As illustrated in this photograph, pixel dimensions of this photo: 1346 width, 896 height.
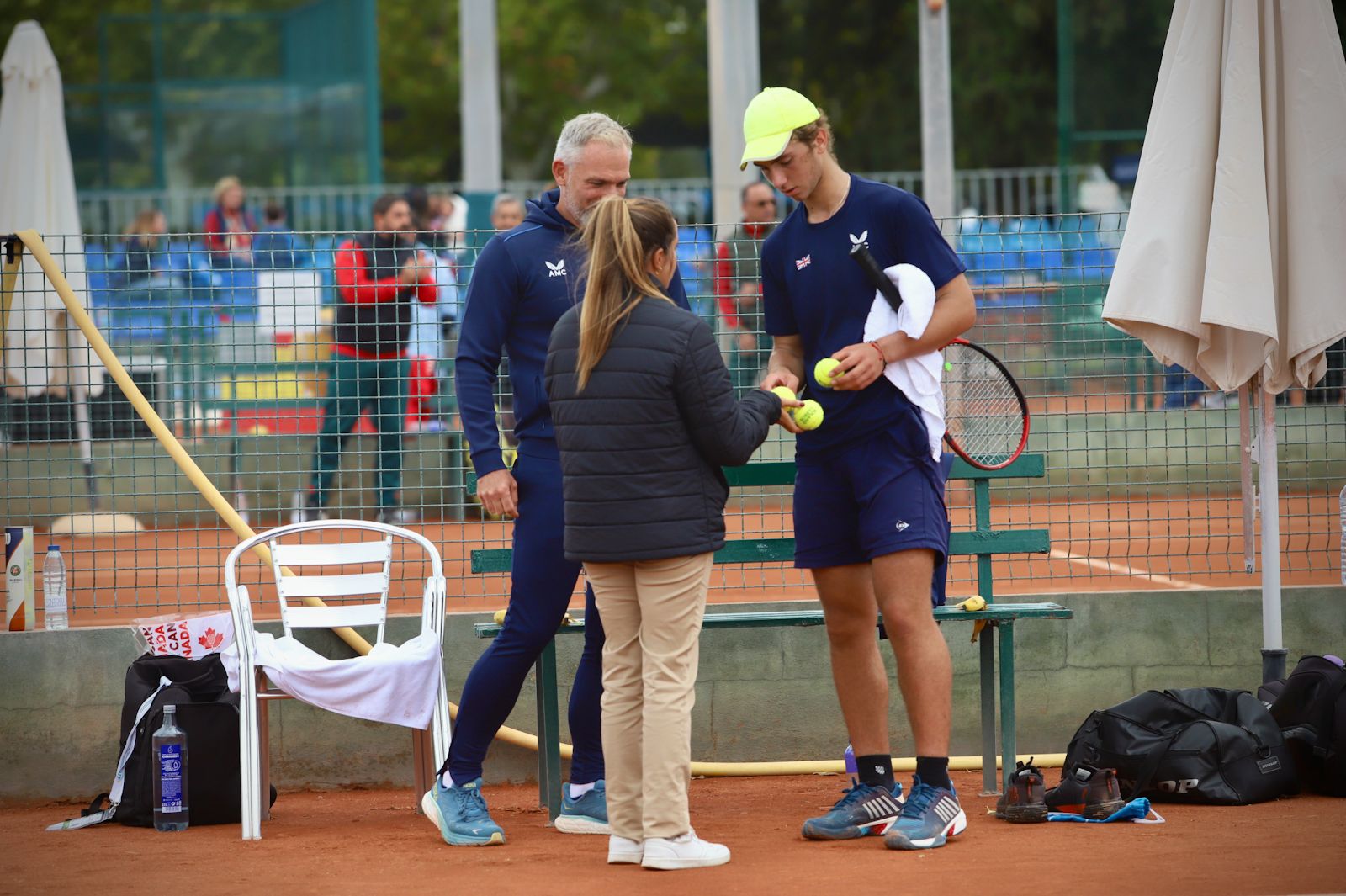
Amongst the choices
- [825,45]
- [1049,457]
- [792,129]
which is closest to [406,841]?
[792,129]

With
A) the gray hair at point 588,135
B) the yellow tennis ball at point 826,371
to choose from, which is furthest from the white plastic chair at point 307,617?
the yellow tennis ball at point 826,371

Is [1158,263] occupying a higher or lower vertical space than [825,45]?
lower

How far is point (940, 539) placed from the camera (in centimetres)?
516

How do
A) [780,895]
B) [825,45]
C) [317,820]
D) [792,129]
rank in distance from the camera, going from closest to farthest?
1. [780,895]
2. [792,129]
3. [317,820]
4. [825,45]

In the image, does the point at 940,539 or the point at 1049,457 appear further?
the point at 1049,457

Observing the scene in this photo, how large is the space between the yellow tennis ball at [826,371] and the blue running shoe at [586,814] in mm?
1622

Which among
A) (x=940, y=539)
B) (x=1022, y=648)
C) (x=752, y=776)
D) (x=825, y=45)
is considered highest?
(x=825, y=45)

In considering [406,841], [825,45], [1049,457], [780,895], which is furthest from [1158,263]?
[825,45]

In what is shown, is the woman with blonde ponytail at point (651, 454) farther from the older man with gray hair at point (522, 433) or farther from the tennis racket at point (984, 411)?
the tennis racket at point (984, 411)

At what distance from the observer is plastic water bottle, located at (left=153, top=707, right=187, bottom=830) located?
5699mm

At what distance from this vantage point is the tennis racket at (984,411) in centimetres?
594

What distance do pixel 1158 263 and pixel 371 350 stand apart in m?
3.64

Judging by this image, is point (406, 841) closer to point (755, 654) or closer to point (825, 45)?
point (755, 654)

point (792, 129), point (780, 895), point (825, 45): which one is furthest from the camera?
point (825, 45)
